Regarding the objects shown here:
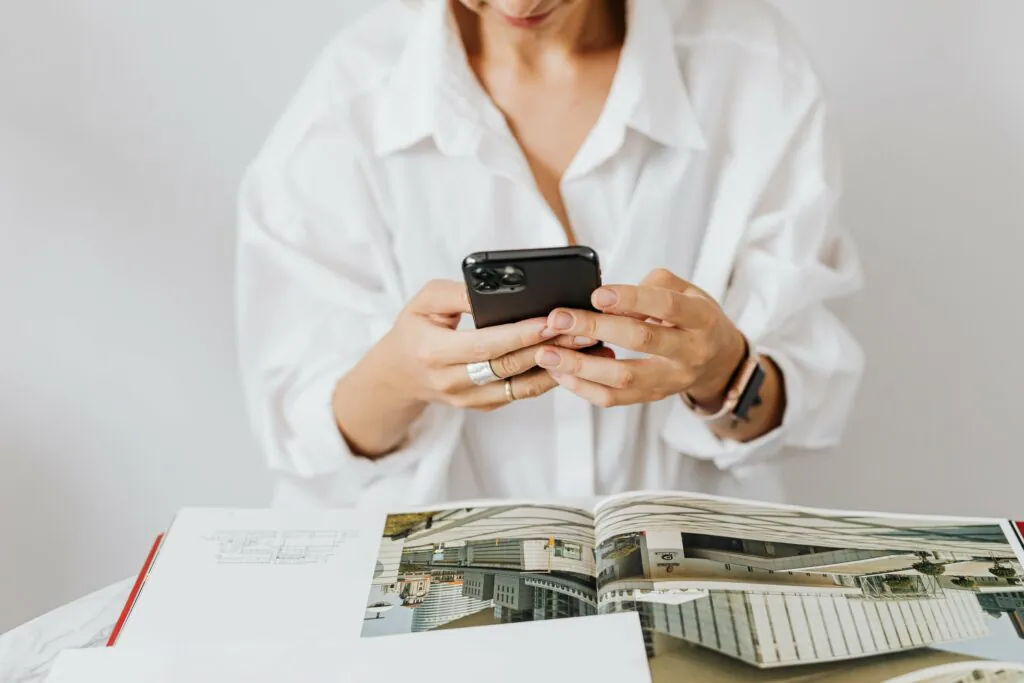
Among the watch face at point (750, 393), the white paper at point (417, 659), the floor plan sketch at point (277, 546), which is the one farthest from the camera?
the watch face at point (750, 393)

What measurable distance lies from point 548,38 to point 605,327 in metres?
0.31

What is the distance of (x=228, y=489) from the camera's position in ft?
3.65

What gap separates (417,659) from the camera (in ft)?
1.58

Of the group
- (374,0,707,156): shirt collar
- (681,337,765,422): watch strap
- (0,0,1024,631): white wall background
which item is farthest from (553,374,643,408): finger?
(0,0,1024,631): white wall background

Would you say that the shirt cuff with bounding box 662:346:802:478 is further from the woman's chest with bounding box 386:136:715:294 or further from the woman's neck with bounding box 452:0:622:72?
the woman's neck with bounding box 452:0:622:72

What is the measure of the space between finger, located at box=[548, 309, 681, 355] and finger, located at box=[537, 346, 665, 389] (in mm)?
20

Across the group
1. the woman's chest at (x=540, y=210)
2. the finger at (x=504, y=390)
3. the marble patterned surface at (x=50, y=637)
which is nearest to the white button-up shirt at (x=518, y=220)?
the woman's chest at (x=540, y=210)

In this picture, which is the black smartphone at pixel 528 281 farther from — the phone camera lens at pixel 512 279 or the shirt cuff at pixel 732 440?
the shirt cuff at pixel 732 440

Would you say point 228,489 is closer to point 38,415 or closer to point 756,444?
point 38,415

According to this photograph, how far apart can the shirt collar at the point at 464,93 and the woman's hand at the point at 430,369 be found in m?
0.16

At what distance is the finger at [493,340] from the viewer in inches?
23.4

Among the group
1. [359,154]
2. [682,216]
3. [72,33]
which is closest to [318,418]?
[359,154]

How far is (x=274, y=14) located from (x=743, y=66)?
46 cm

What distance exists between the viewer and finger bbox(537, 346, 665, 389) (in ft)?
2.01
